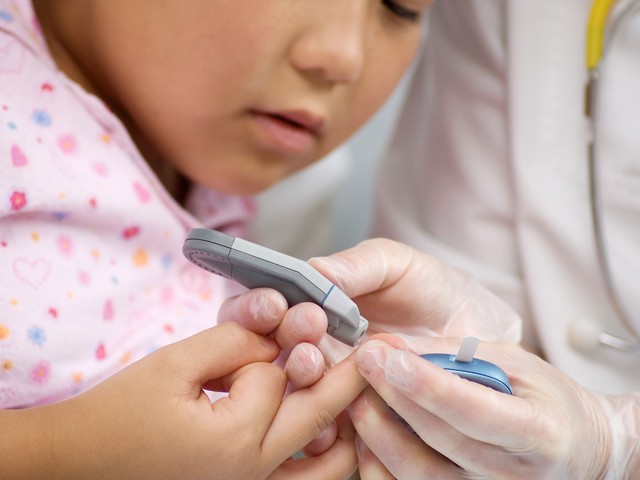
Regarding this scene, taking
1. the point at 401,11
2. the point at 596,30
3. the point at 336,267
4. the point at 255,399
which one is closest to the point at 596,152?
the point at 596,30

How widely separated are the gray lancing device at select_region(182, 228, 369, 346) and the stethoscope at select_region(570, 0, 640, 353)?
1.21 ft

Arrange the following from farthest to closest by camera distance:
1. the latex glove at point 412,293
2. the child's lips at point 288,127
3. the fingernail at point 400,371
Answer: the child's lips at point 288,127 < the latex glove at point 412,293 < the fingernail at point 400,371

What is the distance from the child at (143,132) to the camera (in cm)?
66

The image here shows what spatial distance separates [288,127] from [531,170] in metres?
0.31

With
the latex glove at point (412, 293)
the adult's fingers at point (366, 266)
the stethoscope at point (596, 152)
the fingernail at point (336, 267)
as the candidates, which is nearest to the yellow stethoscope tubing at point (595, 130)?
the stethoscope at point (596, 152)

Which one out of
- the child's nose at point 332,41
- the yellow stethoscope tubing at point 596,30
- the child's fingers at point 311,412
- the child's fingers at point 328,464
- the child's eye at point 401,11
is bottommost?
the child's fingers at point 328,464

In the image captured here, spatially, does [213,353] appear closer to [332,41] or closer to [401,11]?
[332,41]

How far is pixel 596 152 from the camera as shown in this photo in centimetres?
84

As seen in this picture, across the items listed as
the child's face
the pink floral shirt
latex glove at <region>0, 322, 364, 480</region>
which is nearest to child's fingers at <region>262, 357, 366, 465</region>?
latex glove at <region>0, 322, 364, 480</region>

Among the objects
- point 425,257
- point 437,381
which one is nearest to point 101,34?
point 425,257

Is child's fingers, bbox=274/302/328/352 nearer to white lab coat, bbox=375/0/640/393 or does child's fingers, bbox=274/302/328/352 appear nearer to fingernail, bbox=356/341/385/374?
fingernail, bbox=356/341/385/374

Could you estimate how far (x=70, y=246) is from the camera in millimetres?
711

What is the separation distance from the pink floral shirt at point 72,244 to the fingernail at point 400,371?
12.2 inches

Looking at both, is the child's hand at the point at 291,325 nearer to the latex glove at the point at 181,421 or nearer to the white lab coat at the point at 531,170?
the latex glove at the point at 181,421
